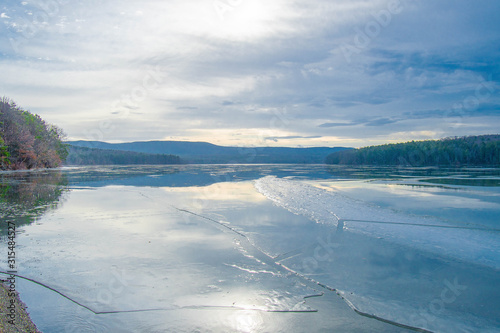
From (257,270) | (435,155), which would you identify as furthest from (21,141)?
(435,155)

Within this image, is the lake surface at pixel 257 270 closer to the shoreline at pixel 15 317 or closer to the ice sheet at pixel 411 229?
the ice sheet at pixel 411 229

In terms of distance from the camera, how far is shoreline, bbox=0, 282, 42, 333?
13.3 ft

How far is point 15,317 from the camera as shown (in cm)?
441

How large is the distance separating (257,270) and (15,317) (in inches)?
161

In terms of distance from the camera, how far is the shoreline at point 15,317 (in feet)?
13.3

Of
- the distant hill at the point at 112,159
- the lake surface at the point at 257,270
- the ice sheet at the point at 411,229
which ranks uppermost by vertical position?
the distant hill at the point at 112,159

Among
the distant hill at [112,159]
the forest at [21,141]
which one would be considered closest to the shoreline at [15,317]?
the forest at [21,141]

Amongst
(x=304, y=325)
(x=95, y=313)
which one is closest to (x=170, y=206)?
(x=95, y=313)

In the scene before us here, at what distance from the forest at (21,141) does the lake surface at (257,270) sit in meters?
43.7

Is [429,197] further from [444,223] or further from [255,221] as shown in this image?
[255,221]

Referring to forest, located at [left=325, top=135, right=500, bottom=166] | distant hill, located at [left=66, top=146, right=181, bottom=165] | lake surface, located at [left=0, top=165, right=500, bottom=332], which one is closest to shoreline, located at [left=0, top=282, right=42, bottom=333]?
lake surface, located at [left=0, top=165, right=500, bottom=332]

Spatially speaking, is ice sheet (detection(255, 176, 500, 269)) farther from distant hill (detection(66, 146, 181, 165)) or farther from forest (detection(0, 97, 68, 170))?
distant hill (detection(66, 146, 181, 165))

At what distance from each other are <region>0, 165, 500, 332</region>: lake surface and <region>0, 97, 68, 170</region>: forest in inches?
1719

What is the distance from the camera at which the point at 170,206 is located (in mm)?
15188
